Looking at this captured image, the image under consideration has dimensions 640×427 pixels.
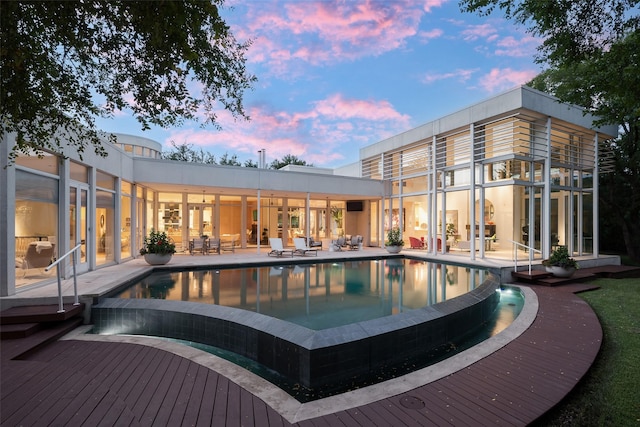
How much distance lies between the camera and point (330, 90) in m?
19.2

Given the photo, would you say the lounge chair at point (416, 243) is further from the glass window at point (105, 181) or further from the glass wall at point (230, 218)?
the glass window at point (105, 181)

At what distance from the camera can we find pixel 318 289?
8.15m

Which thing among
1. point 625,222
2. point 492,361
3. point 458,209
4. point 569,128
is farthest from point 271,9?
point 625,222

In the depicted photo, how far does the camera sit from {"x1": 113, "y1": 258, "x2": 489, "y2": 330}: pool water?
20.7 ft

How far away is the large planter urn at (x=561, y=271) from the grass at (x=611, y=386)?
119 inches

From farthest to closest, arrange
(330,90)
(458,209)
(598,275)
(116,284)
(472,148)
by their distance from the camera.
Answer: (330,90), (458,209), (472,148), (598,275), (116,284)

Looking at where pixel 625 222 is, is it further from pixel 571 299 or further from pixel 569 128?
pixel 571 299

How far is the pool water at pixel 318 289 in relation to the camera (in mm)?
6316

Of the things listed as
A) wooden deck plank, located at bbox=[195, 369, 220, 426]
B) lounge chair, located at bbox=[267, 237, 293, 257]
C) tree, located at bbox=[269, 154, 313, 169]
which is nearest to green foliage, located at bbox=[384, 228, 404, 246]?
lounge chair, located at bbox=[267, 237, 293, 257]

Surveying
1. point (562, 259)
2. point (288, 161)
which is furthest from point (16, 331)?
point (288, 161)

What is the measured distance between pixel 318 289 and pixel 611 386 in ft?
18.5

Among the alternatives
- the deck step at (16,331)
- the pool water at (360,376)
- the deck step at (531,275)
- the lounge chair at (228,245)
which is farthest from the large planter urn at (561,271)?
the lounge chair at (228,245)

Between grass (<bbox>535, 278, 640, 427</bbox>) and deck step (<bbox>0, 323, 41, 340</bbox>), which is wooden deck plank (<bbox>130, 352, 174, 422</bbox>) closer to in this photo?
deck step (<bbox>0, 323, 41, 340</bbox>)

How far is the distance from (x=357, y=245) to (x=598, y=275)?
9.50 metres
